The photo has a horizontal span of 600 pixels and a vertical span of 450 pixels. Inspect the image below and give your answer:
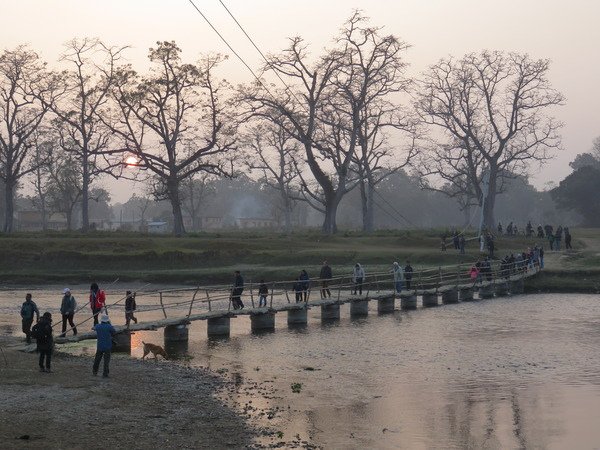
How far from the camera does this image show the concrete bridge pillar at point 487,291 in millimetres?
54906

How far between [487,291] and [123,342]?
30.3 meters

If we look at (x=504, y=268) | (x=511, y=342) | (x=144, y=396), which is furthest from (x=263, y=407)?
(x=504, y=268)

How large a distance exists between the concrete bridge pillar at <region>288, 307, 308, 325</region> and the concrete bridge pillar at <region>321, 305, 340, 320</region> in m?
2.00

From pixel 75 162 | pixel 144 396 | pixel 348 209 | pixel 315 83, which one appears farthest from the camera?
pixel 348 209

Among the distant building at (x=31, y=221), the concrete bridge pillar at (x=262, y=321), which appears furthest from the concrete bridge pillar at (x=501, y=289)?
the distant building at (x=31, y=221)

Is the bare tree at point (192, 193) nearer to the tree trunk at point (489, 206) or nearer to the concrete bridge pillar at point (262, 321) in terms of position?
the tree trunk at point (489, 206)

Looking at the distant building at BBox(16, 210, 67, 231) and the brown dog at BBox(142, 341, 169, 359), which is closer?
the brown dog at BBox(142, 341, 169, 359)

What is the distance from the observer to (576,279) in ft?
190

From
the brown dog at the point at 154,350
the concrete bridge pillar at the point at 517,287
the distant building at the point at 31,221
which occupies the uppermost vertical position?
the distant building at the point at 31,221

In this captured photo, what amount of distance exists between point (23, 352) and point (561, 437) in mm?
14003

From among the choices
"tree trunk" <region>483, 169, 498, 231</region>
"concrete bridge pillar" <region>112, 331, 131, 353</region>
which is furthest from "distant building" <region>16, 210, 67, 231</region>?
"concrete bridge pillar" <region>112, 331, 131, 353</region>

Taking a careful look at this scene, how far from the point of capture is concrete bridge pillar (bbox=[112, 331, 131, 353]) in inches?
1176

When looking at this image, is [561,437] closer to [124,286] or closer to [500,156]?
[124,286]

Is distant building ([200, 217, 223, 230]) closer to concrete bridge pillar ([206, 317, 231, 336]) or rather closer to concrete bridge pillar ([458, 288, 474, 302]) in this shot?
concrete bridge pillar ([458, 288, 474, 302])
